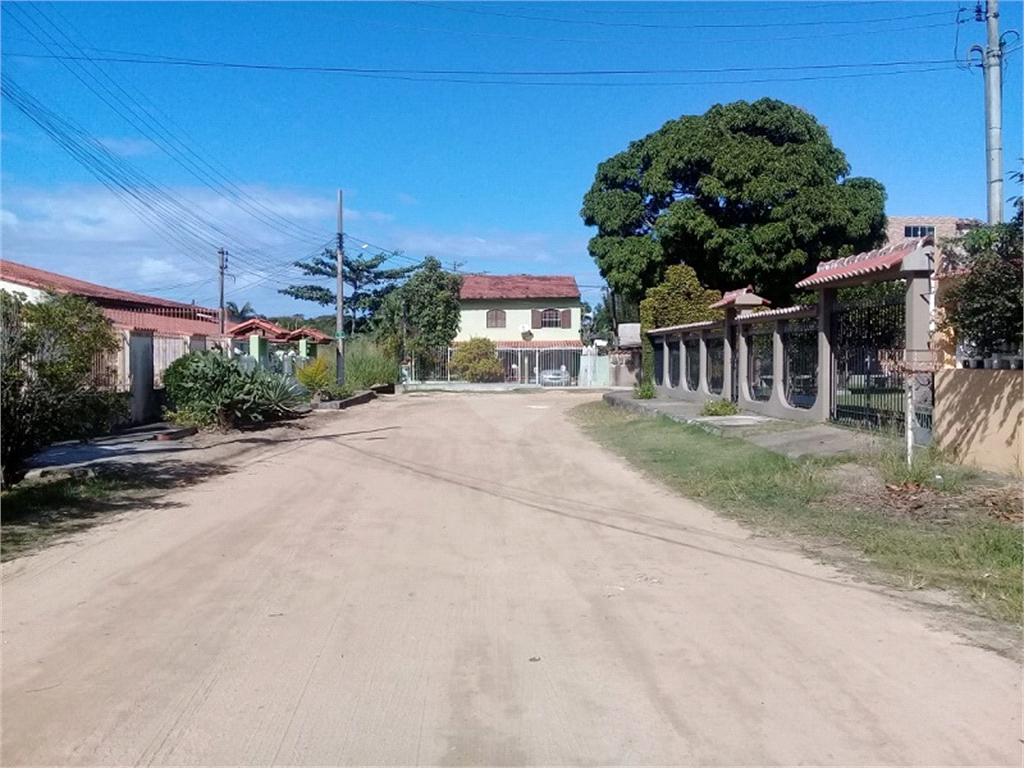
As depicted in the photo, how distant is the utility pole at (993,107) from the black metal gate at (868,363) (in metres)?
2.64

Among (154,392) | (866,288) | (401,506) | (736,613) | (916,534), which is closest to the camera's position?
(736,613)

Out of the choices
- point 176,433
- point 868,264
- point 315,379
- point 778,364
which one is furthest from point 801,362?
point 315,379

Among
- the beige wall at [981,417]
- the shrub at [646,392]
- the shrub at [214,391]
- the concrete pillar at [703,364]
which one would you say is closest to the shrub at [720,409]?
the concrete pillar at [703,364]

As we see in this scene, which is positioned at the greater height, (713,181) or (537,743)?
(713,181)

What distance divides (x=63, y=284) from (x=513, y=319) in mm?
35382

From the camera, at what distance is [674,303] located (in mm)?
34250

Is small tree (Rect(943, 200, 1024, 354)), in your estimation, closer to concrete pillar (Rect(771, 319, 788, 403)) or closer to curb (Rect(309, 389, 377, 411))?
concrete pillar (Rect(771, 319, 788, 403))

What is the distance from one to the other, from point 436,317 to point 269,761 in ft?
177

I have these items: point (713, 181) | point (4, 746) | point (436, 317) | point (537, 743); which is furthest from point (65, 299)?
point (436, 317)

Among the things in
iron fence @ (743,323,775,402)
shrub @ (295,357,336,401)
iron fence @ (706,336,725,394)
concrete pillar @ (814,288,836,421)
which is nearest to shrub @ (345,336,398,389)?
shrub @ (295,357,336,401)

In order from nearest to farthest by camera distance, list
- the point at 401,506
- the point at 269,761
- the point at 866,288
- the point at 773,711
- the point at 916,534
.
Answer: the point at 269,761
the point at 773,711
the point at 916,534
the point at 401,506
the point at 866,288

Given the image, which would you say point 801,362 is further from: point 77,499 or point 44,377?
point 44,377

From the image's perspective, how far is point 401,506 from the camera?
37.2ft

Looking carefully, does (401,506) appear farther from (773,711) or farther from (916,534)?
(773,711)
